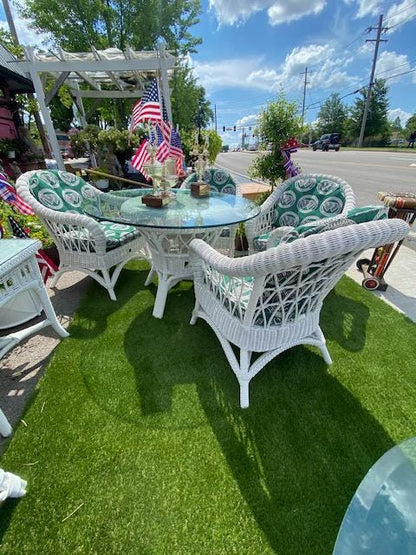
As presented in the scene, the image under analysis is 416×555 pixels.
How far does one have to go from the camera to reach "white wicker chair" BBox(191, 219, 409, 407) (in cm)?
95

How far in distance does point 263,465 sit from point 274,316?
81cm

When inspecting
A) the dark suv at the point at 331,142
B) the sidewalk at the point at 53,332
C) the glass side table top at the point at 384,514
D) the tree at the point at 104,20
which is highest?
the tree at the point at 104,20

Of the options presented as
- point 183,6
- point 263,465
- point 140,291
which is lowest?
point 263,465

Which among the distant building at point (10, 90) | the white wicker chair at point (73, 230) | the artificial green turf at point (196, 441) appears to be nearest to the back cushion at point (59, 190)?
the white wicker chair at point (73, 230)

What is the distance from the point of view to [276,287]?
1302 mm

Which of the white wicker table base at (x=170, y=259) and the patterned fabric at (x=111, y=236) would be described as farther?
the patterned fabric at (x=111, y=236)

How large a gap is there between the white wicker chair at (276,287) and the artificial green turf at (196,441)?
267 millimetres

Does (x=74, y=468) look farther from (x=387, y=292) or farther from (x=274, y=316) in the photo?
(x=387, y=292)

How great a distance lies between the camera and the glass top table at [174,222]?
2129mm

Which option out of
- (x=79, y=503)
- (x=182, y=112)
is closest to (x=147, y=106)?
(x=79, y=503)

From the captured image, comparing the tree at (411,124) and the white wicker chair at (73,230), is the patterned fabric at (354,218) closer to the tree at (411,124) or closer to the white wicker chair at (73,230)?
the white wicker chair at (73,230)

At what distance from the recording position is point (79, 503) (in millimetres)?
1229

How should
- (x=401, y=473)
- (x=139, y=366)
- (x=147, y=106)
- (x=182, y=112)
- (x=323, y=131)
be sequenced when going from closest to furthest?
(x=401, y=473)
(x=139, y=366)
(x=147, y=106)
(x=182, y=112)
(x=323, y=131)

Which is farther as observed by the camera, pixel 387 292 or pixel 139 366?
pixel 387 292
